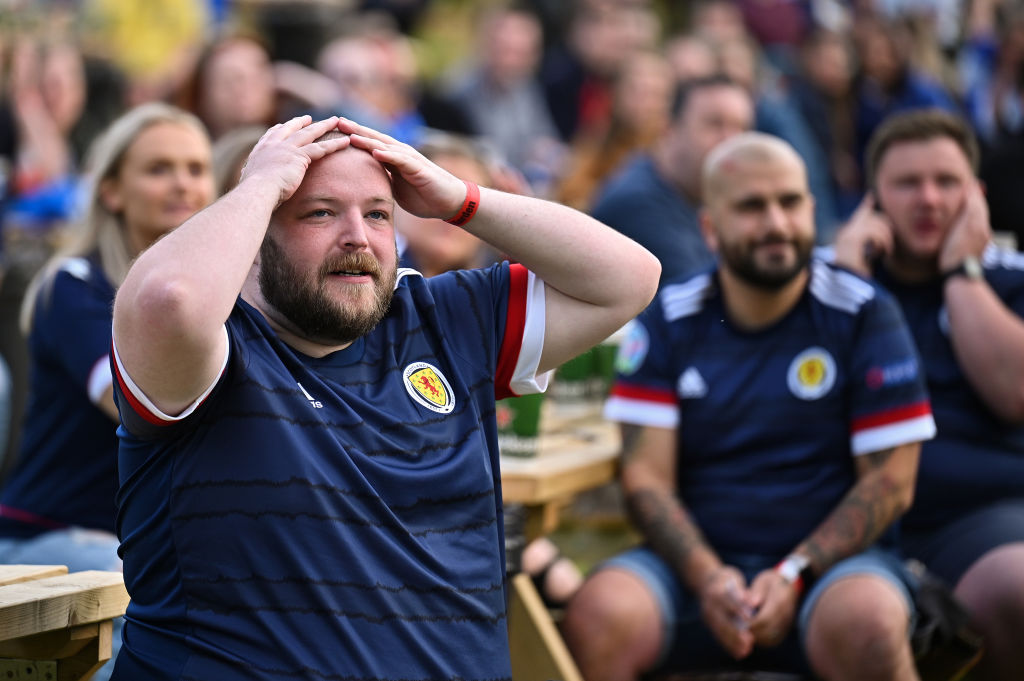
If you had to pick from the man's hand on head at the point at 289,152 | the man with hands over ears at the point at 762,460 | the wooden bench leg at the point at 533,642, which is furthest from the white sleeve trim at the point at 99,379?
the man with hands over ears at the point at 762,460

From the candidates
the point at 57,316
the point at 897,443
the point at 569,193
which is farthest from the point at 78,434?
the point at 569,193

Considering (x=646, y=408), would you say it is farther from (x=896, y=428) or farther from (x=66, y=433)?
(x=66, y=433)

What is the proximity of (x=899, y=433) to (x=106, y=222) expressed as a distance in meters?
2.19

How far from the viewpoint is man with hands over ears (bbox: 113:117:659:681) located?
6.49ft

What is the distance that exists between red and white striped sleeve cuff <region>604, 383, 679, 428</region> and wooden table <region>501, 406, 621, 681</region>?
0.13 metres

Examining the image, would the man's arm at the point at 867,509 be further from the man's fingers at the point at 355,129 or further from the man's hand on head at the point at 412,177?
the man's fingers at the point at 355,129

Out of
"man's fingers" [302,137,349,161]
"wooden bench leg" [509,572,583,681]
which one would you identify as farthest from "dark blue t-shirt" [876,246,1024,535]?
"man's fingers" [302,137,349,161]

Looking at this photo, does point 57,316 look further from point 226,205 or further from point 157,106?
point 226,205

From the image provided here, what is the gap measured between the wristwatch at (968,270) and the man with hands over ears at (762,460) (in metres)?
0.38

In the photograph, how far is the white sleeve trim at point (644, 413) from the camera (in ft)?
11.2

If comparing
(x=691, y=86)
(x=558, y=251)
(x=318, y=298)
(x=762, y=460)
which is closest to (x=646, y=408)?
(x=762, y=460)

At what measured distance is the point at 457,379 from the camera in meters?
2.31

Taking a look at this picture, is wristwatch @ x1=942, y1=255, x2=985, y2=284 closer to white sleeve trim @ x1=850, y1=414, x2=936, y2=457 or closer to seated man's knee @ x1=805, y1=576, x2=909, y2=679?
white sleeve trim @ x1=850, y1=414, x2=936, y2=457

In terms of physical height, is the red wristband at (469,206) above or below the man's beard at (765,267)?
above
